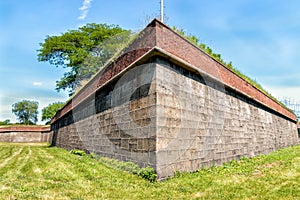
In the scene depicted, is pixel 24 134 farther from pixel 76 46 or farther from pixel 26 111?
pixel 26 111

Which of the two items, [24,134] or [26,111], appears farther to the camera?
[26,111]

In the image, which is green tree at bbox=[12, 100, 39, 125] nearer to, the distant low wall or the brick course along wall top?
the distant low wall

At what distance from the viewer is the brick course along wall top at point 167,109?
195 inches

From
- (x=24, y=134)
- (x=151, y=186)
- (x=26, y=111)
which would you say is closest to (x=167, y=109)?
(x=151, y=186)

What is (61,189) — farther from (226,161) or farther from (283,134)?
(283,134)

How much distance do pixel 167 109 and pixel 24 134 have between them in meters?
32.6

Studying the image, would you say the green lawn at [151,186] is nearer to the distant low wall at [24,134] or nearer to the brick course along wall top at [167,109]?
the brick course along wall top at [167,109]

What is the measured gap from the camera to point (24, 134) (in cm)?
3167

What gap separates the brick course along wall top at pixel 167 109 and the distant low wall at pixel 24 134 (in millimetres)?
26753

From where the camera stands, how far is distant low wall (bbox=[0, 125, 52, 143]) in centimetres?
3084

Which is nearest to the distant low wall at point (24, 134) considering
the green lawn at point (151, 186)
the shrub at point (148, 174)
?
the green lawn at point (151, 186)

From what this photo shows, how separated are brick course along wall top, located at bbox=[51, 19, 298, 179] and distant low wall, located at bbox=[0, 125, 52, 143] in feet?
87.8

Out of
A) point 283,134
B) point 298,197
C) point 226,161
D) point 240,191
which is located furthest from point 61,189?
point 283,134

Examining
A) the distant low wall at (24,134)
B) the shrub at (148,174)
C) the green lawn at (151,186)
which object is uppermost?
the distant low wall at (24,134)
